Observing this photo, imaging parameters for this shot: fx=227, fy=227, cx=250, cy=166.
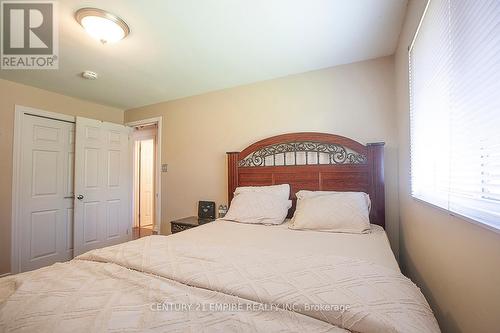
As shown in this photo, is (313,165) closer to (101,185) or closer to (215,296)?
(215,296)

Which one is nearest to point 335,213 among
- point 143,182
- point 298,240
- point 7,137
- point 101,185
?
point 298,240

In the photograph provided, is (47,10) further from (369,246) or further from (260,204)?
(369,246)

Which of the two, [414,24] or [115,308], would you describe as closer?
[115,308]

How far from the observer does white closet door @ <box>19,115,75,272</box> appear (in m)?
2.76

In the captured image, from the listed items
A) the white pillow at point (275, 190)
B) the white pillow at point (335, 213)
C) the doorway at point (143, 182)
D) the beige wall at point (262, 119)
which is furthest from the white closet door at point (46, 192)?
the white pillow at point (335, 213)

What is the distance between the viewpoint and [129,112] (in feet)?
12.8

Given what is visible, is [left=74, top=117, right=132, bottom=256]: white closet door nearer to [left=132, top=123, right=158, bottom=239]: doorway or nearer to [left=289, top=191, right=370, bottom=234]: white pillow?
[left=132, top=123, right=158, bottom=239]: doorway

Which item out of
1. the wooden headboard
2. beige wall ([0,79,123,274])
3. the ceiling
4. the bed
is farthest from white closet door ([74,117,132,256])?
the bed

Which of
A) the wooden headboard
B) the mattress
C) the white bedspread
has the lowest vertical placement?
the mattress

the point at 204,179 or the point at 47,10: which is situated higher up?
the point at 47,10

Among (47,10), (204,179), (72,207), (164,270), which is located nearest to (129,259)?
(164,270)

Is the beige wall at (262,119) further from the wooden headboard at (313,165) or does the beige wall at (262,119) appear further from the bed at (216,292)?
the bed at (216,292)

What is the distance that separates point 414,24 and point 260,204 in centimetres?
181

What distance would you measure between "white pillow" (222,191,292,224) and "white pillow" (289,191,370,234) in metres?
0.22
